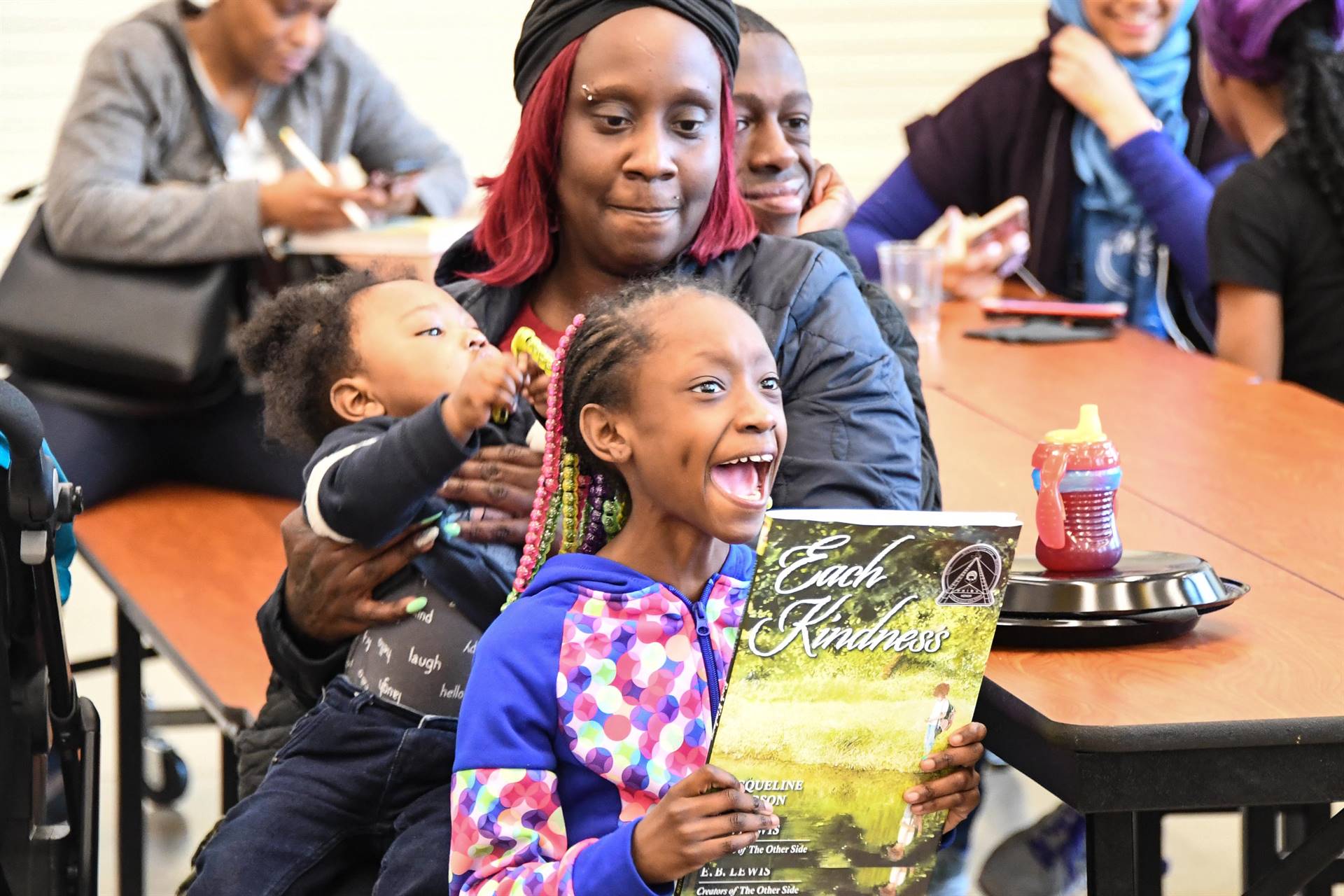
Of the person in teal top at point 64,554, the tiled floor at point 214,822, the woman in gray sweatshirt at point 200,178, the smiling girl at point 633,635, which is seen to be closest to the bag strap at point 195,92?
the woman in gray sweatshirt at point 200,178

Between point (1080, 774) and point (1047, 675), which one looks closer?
point (1080, 774)

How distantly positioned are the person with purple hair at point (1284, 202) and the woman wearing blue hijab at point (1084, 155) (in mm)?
536

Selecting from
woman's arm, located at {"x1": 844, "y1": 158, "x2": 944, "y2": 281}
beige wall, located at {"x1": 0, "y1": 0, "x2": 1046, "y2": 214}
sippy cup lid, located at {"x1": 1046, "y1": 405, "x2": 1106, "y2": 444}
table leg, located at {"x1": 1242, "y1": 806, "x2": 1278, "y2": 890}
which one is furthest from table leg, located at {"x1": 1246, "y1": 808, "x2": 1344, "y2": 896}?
beige wall, located at {"x1": 0, "y1": 0, "x2": 1046, "y2": 214}

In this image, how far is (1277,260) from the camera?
10.5ft

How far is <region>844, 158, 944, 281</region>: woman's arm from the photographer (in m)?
4.19

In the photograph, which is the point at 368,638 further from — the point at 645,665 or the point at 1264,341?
the point at 1264,341

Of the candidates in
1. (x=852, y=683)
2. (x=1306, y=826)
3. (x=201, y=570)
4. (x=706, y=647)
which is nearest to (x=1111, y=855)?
(x=852, y=683)

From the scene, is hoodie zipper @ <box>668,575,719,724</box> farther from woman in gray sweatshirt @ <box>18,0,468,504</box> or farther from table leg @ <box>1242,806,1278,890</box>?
woman in gray sweatshirt @ <box>18,0,468,504</box>

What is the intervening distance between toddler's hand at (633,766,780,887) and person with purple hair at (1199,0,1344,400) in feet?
7.39

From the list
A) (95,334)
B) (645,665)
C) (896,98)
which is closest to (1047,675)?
(645,665)

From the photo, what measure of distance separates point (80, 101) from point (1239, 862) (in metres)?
3.11

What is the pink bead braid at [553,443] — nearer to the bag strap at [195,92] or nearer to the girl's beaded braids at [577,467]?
the girl's beaded braids at [577,467]

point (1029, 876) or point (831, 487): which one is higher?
point (831, 487)

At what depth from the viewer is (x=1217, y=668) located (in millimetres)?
1504
